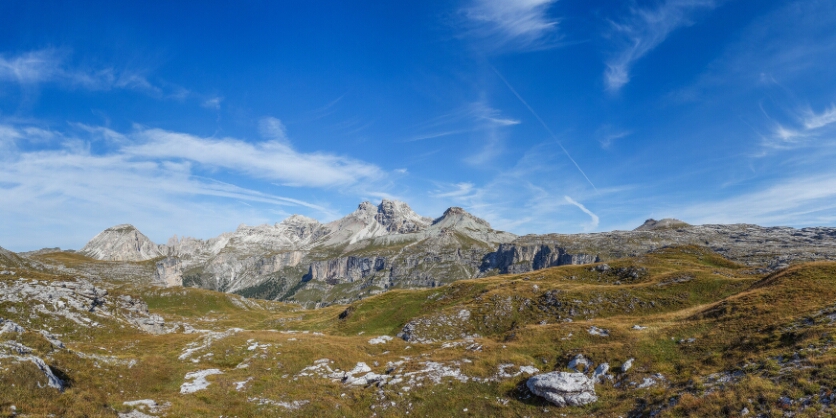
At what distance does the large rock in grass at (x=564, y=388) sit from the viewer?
23.5m

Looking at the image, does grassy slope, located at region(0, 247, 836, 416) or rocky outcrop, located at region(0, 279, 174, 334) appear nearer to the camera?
grassy slope, located at region(0, 247, 836, 416)

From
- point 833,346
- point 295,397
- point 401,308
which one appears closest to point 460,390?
point 295,397

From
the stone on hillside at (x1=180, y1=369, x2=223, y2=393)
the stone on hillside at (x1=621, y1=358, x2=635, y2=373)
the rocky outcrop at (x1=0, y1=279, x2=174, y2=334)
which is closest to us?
the stone on hillside at (x1=621, y1=358, x2=635, y2=373)

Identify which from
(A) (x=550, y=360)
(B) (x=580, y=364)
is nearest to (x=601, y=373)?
(B) (x=580, y=364)

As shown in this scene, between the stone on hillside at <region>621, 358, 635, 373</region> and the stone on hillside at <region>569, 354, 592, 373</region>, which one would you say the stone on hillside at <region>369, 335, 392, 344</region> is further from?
the stone on hillside at <region>621, 358, 635, 373</region>

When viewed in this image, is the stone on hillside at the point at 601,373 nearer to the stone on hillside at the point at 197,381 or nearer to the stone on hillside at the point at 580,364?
the stone on hillside at the point at 580,364

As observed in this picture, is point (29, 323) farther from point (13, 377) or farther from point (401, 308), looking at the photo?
point (401, 308)

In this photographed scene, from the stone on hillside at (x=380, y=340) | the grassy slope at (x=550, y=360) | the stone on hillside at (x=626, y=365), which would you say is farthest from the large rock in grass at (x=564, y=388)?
the stone on hillside at (x=380, y=340)

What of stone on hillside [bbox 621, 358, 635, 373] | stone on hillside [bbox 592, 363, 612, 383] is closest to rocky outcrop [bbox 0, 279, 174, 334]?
stone on hillside [bbox 592, 363, 612, 383]

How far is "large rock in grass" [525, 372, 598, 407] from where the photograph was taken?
2350cm

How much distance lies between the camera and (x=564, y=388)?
2398cm

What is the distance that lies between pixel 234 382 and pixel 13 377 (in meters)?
14.0

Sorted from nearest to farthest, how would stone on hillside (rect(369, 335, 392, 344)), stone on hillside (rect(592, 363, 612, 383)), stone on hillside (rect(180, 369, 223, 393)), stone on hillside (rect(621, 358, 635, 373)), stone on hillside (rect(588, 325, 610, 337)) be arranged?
1. stone on hillside (rect(592, 363, 612, 383))
2. stone on hillside (rect(621, 358, 635, 373))
3. stone on hillside (rect(180, 369, 223, 393))
4. stone on hillside (rect(588, 325, 610, 337))
5. stone on hillside (rect(369, 335, 392, 344))

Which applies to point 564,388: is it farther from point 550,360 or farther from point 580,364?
point 550,360
